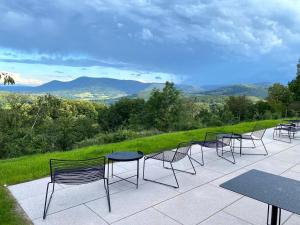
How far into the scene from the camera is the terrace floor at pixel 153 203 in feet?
10.3

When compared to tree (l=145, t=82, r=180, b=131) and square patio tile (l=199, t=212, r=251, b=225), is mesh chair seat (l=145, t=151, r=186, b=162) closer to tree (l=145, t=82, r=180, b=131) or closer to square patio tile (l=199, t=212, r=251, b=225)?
square patio tile (l=199, t=212, r=251, b=225)

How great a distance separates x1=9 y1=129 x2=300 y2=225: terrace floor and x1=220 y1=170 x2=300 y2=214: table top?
82 cm

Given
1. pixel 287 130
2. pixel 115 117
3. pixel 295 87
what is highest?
pixel 295 87

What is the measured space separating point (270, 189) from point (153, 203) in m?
1.70

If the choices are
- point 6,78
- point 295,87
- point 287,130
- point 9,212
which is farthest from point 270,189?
point 295,87

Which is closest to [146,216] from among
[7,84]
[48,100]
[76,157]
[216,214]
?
[216,214]

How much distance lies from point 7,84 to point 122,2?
8.34 m

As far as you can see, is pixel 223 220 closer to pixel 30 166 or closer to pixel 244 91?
pixel 30 166

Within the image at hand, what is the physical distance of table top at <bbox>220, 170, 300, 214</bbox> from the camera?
2045 millimetres

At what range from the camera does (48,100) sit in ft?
96.3

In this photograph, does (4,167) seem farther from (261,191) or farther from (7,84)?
(261,191)

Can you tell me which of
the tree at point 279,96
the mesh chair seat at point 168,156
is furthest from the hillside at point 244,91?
the mesh chair seat at point 168,156

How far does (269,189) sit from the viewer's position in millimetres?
2314

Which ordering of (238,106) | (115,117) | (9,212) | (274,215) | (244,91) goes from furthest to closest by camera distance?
(244,91) < (238,106) < (115,117) < (9,212) < (274,215)
